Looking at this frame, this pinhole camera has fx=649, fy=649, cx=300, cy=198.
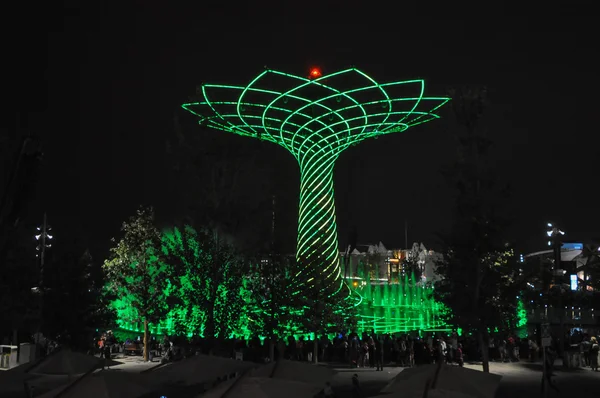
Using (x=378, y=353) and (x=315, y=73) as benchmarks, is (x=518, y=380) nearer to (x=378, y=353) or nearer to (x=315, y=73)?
(x=378, y=353)

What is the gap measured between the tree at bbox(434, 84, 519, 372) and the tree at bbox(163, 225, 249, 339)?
6.78 metres

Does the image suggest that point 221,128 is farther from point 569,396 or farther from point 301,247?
point 569,396

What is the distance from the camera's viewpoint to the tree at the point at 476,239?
66.1 ft

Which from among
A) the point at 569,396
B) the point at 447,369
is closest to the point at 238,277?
the point at 569,396

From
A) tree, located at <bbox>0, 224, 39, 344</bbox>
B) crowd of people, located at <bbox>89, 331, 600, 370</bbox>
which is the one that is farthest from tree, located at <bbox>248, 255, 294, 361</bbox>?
tree, located at <bbox>0, 224, 39, 344</bbox>

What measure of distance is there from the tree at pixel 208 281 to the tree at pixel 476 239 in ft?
22.2

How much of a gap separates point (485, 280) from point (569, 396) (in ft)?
13.8

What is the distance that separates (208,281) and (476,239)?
847 cm

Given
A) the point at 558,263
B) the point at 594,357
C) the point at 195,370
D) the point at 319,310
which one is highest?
the point at 558,263

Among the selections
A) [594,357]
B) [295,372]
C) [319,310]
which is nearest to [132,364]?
[319,310]

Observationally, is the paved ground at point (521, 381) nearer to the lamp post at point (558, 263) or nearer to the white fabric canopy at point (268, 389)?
the lamp post at point (558, 263)

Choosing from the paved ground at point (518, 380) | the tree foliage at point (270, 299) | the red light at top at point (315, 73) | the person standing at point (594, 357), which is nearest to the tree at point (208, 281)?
the tree foliage at point (270, 299)

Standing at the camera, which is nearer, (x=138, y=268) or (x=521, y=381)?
(x=521, y=381)

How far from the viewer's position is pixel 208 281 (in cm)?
2038
